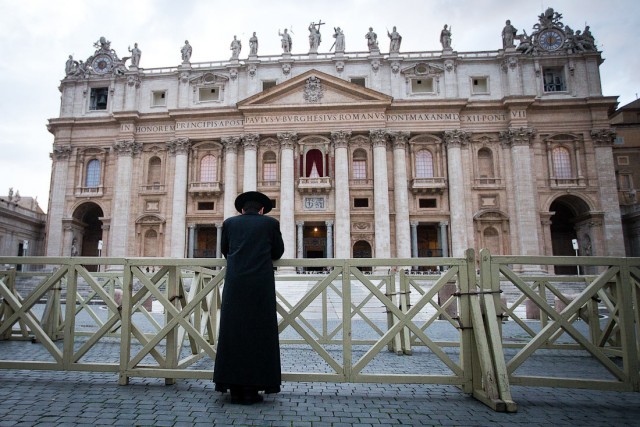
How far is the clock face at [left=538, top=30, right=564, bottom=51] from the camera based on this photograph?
3431cm

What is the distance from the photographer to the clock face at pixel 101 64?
1456 inches

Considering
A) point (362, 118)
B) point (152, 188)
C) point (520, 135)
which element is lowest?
point (152, 188)

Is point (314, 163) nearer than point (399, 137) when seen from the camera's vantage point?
No

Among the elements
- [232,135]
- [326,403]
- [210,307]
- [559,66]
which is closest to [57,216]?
[232,135]

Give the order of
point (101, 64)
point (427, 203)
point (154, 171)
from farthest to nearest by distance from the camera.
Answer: point (101, 64), point (154, 171), point (427, 203)

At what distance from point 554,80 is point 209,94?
93.5ft

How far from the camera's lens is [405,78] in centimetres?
3434

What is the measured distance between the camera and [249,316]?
473 cm

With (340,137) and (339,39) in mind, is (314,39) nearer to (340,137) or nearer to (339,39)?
(339,39)

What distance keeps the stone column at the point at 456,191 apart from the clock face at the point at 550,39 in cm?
1034

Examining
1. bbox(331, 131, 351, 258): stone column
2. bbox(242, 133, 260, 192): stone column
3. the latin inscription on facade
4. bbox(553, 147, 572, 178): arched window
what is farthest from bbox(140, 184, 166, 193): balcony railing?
bbox(553, 147, 572, 178): arched window

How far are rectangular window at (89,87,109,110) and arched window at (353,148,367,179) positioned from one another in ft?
72.8

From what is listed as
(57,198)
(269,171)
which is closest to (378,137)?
(269,171)

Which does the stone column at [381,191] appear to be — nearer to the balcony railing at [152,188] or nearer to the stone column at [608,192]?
the stone column at [608,192]
